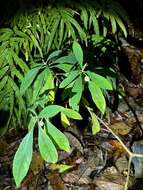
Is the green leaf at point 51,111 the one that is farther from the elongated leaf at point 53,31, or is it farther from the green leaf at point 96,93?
the elongated leaf at point 53,31

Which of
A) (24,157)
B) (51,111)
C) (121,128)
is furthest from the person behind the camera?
(121,128)

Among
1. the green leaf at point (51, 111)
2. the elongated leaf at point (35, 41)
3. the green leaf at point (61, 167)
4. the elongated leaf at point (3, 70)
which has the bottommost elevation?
the green leaf at point (61, 167)

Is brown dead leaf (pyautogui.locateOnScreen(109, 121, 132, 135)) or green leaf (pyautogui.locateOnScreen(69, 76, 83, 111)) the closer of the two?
green leaf (pyautogui.locateOnScreen(69, 76, 83, 111))

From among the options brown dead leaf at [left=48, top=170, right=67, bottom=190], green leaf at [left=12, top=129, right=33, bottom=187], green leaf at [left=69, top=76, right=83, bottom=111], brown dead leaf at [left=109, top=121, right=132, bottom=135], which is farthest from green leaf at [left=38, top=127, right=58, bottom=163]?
brown dead leaf at [left=109, top=121, right=132, bottom=135]

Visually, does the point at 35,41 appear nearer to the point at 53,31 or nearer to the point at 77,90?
the point at 53,31

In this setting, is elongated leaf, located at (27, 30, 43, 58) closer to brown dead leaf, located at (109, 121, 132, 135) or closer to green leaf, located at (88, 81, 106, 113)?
brown dead leaf, located at (109, 121, 132, 135)

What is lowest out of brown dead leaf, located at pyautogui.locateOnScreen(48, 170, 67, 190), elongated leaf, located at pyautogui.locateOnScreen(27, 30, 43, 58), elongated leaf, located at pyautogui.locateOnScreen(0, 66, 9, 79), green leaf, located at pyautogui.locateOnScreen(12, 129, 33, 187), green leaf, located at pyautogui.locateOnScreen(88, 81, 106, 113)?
brown dead leaf, located at pyautogui.locateOnScreen(48, 170, 67, 190)

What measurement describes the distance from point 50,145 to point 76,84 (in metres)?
0.35

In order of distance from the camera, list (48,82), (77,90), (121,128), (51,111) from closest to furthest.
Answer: (51,111)
(77,90)
(48,82)
(121,128)

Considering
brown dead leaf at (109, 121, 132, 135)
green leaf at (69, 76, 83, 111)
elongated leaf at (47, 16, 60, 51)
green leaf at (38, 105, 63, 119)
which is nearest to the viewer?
green leaf at (38, 105, 63, 119)

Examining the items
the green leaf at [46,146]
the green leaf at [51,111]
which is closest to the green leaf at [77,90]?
the green leaf at [51,111]

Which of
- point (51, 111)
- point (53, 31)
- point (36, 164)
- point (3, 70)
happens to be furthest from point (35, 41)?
point (51, 111)

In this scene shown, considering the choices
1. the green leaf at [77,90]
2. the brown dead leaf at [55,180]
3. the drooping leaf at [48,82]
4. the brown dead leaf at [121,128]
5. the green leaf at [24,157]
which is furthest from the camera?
the brown dead leaf at [121,128]

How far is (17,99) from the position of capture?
8.32 feet
